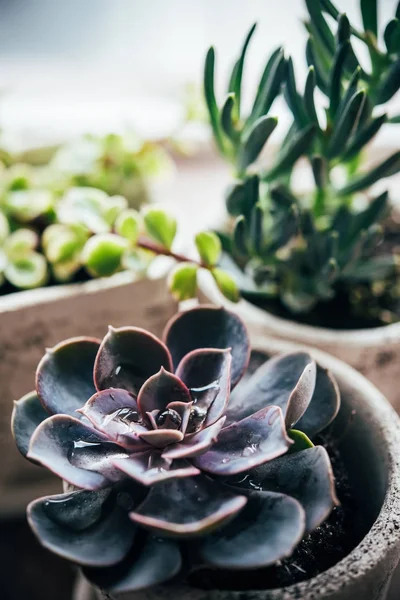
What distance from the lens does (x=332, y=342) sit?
2.26 feet

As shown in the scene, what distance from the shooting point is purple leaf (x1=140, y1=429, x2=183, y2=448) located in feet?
1.39

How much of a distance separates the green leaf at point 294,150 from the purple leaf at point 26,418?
0.34 m

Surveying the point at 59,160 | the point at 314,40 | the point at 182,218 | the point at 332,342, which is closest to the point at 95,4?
the point at 59,160

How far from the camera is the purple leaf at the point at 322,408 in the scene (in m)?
0.50

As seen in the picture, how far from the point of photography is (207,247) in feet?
2.20

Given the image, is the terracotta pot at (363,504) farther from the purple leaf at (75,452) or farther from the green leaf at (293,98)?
the green leaf at (293,98)

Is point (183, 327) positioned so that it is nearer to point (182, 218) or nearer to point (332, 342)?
point (332, 342)

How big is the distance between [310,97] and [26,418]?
0.38 metres

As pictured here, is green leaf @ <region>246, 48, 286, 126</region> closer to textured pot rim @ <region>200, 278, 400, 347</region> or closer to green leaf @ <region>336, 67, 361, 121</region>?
green leaf @ <region>336, 67, 361, 121</region>

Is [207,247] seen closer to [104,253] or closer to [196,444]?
[104,253]

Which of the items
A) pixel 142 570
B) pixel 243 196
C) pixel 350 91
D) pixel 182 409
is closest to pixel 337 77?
pixel 350 91

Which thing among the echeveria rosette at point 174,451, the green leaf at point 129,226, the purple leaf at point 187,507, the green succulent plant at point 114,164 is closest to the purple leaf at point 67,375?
the echeveria rosette at point 174,451

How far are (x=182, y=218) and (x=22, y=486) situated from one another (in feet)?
1.41

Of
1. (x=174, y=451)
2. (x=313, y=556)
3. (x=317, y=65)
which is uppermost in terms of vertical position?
(x=317, y=65)
